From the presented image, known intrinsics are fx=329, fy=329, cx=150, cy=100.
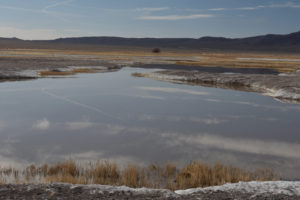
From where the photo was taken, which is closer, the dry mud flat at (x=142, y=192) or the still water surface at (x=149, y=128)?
the dry mud flat at (x=142, y=192)

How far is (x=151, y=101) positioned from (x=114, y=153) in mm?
8293

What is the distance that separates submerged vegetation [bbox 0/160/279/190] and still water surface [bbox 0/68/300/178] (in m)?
0.73

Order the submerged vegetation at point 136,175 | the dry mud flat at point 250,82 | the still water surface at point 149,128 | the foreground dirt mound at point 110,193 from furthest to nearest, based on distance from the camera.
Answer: the dry mud flat at point 250,82, the still water surface at point 149,128, the submerged vegetation at point 136,175, the foreground dirt mound at point 110,193

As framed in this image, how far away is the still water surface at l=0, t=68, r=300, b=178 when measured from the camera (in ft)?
28.2

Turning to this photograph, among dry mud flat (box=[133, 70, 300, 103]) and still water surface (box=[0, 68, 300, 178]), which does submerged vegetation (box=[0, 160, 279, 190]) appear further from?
dry mud flat (box=[133, 70, 300, 103])

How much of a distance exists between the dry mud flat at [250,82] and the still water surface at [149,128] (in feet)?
4.71

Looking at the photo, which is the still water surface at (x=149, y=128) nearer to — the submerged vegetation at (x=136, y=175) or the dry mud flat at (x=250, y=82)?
the submerged vegetation at (x=136, y=175)

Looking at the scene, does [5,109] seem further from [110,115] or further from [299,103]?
[299,103]

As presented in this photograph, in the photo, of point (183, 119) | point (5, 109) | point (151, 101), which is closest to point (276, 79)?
point (151, 101)

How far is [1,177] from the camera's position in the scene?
6.75 m

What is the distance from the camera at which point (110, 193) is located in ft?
18.5

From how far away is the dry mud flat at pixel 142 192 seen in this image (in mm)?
5457

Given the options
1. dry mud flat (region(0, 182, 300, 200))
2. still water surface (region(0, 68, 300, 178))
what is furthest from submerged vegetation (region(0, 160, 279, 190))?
still water surface (region(0, 68, 300, 178))

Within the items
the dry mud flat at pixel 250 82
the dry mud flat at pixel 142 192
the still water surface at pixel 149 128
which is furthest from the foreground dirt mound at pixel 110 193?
the dry mud flat at pixel 250 82
